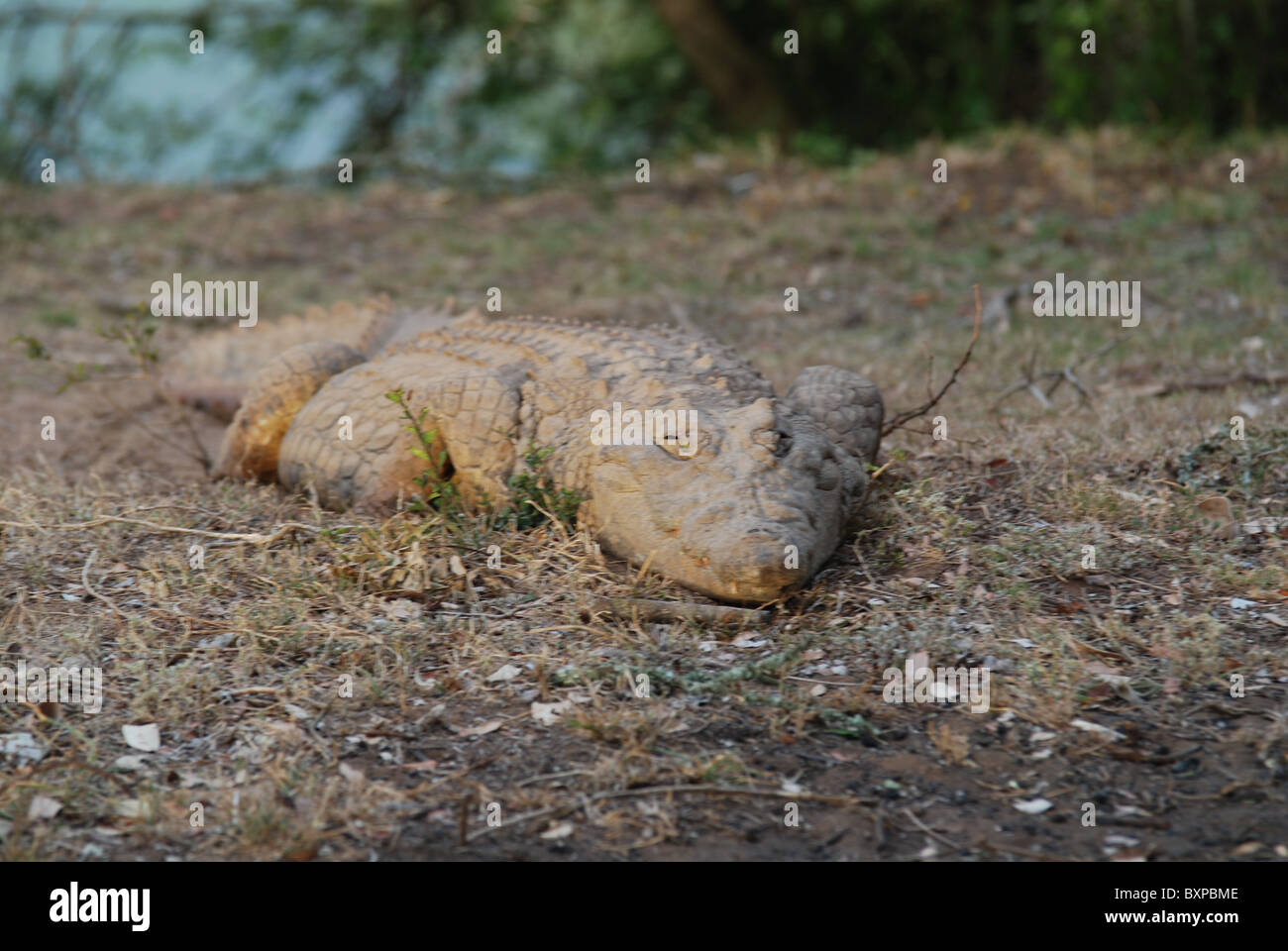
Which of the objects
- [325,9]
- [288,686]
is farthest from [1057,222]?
[325,9]

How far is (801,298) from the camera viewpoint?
28.6 ft

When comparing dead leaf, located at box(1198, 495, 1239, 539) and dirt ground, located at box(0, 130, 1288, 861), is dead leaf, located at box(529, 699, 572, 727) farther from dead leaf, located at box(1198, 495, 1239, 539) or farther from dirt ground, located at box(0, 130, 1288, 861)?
dead leaf, located at box(1198, 495, 1239, 539)

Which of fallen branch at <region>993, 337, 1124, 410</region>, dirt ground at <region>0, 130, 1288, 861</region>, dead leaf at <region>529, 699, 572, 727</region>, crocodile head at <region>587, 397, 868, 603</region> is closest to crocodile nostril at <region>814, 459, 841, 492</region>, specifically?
crocodile head at <region>587, 397, 868, 603</region>

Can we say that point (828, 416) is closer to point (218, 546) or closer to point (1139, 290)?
point (218, 546)

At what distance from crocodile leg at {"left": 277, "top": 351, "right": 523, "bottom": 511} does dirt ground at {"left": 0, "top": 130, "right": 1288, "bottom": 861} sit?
0.20 metres

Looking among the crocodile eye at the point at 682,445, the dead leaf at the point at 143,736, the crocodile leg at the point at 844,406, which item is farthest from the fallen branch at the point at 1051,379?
the dead leaf at the point at 143,736

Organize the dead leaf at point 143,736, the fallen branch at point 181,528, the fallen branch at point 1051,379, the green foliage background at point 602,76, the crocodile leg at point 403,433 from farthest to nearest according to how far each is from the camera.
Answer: the green foliage background at point 602,76
the fallen branch at point 1051,379
the crocodile leg at point 403,433
the fallen branch at point 181,528
the dead leaf at point 143,736

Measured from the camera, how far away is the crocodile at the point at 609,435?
13.2ft

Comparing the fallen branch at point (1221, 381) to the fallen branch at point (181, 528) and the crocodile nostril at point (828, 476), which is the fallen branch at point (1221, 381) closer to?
the crocodile nostril at point (828, 476)

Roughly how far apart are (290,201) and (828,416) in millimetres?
8240

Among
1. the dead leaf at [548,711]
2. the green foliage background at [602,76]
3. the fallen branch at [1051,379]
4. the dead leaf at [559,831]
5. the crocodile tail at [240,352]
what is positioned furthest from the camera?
the green foliage background at [602,76]

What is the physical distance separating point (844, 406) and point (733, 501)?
3.68 ft

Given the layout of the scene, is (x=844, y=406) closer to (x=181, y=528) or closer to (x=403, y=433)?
(x=403, y=433)

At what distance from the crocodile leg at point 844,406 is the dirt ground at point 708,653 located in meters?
0.21
